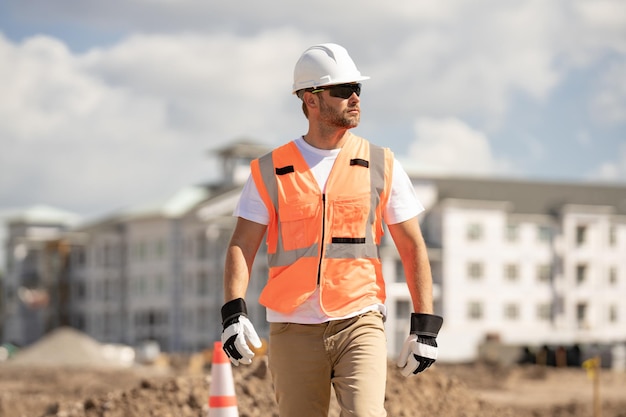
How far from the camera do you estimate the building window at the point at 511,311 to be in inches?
→ 3118

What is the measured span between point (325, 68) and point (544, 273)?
76.9 m

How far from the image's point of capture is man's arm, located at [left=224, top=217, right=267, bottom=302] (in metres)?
5.38

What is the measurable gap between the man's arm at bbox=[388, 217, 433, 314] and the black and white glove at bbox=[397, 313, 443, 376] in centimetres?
6

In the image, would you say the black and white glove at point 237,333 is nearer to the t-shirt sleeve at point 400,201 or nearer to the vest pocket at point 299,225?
the vest pocket at point 299,225

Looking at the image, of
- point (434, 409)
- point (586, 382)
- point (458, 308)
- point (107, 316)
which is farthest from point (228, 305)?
point (107, 316)

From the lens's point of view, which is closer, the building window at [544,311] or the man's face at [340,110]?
→ the man's face at [340,110]

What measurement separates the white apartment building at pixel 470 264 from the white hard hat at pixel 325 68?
66608mm

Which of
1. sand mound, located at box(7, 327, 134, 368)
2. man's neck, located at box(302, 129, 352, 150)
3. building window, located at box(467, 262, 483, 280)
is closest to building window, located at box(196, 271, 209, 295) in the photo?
building window, located at box(467, 262, 483, 280)

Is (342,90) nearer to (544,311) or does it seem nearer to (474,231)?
(474,231)

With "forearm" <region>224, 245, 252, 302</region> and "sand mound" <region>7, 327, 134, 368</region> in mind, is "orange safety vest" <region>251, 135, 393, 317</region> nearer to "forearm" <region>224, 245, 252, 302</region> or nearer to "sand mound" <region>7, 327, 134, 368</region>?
"forearm" <region>224, 245, 252, 302</region>

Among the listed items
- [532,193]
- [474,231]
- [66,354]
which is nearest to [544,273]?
[474,231]

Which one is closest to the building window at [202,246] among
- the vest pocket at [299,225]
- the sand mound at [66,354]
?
the sand mound at [66,354]

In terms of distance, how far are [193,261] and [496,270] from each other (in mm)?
20616

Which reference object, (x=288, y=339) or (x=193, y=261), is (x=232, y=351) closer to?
(x=288, y=339)
